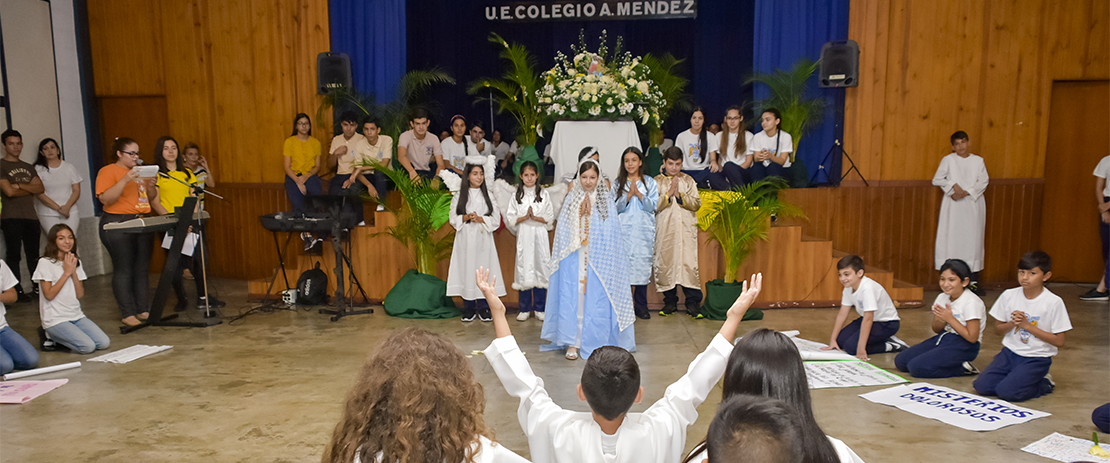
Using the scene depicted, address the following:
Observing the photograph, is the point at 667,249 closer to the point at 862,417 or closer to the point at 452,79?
the point at 862,417

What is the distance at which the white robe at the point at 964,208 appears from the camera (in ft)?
22.4

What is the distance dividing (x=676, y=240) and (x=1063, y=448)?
10.5 ft

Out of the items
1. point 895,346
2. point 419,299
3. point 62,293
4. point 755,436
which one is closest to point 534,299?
point 419,299

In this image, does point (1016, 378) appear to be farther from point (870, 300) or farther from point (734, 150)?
point (734, 150)

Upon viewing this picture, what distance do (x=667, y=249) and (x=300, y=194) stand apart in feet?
11.9

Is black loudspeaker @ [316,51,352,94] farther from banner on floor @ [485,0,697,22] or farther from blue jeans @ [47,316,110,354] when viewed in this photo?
blue jeans @ [47,316,110,354]

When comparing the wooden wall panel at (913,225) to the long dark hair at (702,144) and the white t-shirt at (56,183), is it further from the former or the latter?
the white t-shirt at (56,183)

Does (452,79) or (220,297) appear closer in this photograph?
(220,297)

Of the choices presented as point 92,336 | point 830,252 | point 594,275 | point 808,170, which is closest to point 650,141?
point 808,170

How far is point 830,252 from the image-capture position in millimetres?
6293

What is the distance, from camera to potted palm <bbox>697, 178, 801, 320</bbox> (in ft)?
19.5

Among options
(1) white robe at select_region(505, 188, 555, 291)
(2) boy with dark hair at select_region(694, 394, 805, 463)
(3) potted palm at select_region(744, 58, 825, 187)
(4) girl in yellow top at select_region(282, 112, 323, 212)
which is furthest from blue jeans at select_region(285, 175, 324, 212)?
(2) boy with dark hair at select_region(694, 394, 805, 463)

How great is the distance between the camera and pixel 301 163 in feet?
23.9

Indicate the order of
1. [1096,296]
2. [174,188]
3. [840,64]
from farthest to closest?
[840,64], [1096,296], [174,188]
